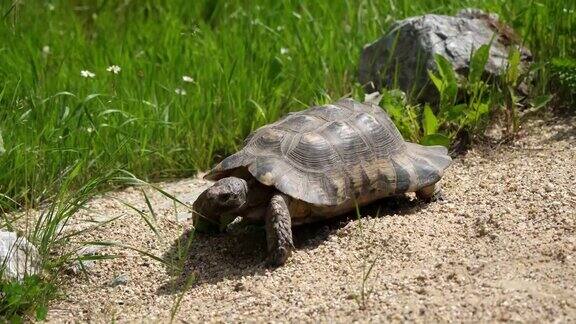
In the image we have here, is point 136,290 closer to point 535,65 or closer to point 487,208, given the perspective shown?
point 487,208

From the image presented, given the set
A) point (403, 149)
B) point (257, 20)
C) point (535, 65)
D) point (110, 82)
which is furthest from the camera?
point (257, 20)

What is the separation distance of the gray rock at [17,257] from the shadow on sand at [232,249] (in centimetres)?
55

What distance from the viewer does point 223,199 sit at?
4066 millimetres

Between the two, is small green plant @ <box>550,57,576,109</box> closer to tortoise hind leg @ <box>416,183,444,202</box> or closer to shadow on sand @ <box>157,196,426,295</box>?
tortoise hind leg @ <box>416,183,444,202</box>

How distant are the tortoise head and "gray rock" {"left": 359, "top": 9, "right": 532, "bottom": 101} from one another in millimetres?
1687

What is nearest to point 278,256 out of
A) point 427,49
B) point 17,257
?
point 17,257

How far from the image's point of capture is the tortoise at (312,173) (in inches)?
161

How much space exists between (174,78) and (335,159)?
205cm

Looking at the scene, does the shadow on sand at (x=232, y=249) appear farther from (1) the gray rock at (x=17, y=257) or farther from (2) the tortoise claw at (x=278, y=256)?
(1) the gray rock at (x=17, y=257)

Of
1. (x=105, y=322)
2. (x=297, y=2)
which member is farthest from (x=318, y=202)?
(x=297, y=2)

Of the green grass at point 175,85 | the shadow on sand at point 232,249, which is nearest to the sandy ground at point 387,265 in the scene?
the shadow on sand at point 232,249

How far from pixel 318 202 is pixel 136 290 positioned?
889 mm

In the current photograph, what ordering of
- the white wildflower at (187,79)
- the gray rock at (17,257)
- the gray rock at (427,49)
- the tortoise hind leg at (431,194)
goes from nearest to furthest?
the gray rock at (17,257) < the tortoise hind leg at (431,194) < the gray rock at (427,49) < the white wildflower at (187,79)

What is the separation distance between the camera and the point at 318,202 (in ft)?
13.5
